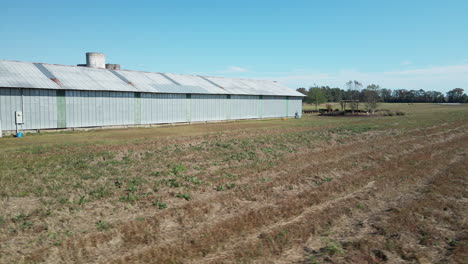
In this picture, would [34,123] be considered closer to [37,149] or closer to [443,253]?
[37,149]

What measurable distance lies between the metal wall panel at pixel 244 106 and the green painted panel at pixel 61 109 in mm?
20373

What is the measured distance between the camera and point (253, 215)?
870 centimetres

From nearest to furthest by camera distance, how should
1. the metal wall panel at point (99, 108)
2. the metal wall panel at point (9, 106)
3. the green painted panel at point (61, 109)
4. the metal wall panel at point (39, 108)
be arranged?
the metal wall panel at point (9, 106) → the metal wall panel at point (39, 108) → the green painted panel at point (61, 109) → the metal wall panel at point (99, 108)

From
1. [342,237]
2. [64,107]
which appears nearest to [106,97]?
[64,107]

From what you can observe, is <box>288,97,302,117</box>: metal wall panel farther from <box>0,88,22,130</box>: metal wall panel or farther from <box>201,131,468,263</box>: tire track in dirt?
<box>201,131,468,263</box>: tire track in dirt

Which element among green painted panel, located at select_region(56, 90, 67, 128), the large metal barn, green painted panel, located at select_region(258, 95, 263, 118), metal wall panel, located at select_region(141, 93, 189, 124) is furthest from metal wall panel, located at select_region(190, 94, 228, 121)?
green painted panel, located at select_region(56, 90, 67, 128)

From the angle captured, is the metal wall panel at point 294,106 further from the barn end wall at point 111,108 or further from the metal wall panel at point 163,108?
the metal wall panel at point 163,108

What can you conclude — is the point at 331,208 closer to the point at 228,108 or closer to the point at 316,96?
the point at 228,108

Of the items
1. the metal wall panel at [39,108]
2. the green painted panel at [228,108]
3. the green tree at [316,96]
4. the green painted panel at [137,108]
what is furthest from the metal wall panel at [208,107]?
the green tree at [316,96]

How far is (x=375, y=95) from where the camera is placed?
61875 millimetres

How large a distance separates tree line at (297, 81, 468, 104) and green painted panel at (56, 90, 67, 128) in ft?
165

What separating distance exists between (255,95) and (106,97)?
21.4m

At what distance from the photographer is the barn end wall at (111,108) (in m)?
26.6

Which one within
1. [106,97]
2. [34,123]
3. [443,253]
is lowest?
[443,253]
